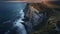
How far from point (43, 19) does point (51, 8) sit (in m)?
0.15

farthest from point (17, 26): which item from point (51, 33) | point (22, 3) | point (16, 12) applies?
point (51, 33)

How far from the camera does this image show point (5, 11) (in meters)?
1.04

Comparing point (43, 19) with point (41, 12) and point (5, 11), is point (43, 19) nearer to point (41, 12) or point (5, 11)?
point (41, 12)

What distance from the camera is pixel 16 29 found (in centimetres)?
102

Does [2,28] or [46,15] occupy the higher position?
[46,15]

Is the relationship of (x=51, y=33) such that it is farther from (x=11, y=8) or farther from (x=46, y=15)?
(x=11, y=8)

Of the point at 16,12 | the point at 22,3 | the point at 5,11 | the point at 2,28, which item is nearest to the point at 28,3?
the point at 22,3

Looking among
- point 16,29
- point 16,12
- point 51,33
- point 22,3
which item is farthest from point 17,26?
point 51,33

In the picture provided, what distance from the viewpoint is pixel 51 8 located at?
3.45ft

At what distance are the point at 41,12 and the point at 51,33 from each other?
0.25 metres

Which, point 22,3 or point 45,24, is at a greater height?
point 22,3

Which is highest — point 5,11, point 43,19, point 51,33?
point 5,11

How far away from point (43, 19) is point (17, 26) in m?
0.30

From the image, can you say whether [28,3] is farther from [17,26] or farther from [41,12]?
[17,26]
